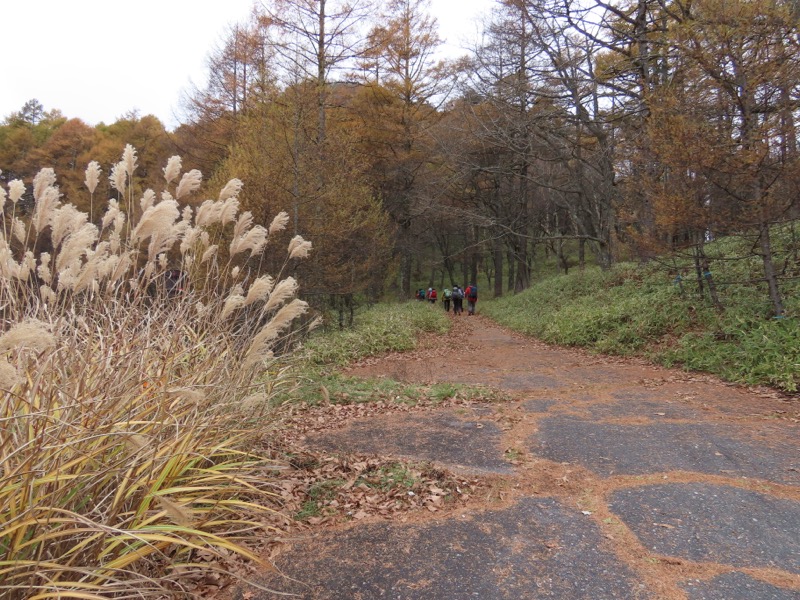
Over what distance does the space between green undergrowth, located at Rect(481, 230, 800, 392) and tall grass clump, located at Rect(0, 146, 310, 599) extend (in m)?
6.46

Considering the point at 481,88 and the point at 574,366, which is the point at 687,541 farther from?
the point at 481,88

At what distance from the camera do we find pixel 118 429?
2.20 m

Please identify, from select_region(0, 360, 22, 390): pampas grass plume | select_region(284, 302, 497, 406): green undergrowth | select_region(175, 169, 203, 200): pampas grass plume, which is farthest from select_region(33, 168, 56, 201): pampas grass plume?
select_region(284, 302, 497, 406): green undergrowth

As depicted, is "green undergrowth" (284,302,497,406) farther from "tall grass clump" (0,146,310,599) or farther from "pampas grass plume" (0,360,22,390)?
"pampas grass plume" (0,360,22,390)

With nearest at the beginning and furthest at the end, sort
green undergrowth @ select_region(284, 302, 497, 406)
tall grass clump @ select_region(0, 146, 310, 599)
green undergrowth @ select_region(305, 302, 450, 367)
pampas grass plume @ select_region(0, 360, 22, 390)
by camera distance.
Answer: pampas grass plume @ select_region(0, 360, 22, 390) < tall grass clump @ select_region(0, 146, 310, 599) < green undergrowth @ select_region(284, 302, 497, 406) < green undergrowth @ select_region(305, 302, 450, 367)

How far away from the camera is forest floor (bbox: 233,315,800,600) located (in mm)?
2291

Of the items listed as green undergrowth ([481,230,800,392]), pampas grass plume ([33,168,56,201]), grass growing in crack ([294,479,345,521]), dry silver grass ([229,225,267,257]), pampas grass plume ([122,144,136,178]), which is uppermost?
pampas grass plume ([122,144,136,178])

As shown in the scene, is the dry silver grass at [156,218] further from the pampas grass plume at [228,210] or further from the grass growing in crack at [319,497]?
the grass growing in crack at [319,497]

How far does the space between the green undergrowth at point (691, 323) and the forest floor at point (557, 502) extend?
0.93 metres

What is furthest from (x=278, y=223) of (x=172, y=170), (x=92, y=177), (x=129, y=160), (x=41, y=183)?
(x=41, y=183)

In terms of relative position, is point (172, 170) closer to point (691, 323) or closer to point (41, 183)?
point (41, 183)

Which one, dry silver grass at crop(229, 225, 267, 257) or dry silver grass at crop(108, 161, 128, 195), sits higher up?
dry silver grass at crop(108, 161, 128, 195)

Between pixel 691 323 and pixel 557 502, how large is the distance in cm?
727

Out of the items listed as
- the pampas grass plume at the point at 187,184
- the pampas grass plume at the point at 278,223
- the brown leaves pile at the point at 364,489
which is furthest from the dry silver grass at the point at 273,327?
the pampas grass plume at the point at 278,223
